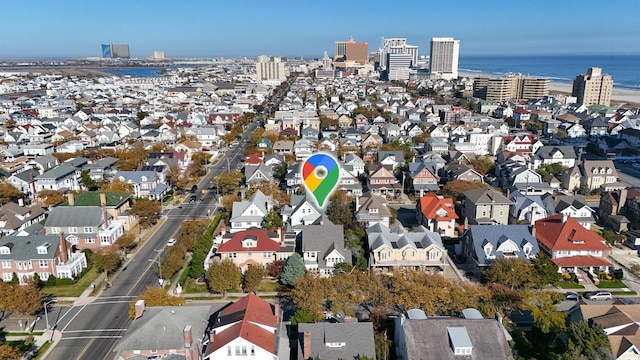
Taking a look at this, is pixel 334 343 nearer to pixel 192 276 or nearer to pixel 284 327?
pixel 284 327

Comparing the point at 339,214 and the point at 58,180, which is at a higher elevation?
the point at 339,214

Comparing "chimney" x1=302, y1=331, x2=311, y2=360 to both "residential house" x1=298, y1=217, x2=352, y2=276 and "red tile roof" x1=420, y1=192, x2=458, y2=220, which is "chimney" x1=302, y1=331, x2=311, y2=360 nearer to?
"residential house" x1=298, y1=217, x2=352, y2=276

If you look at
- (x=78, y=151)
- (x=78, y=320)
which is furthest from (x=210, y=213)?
(x=78, y=151)

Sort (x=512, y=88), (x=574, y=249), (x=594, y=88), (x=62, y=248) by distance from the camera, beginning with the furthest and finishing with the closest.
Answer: (x=512, y=88)
(x=594, y=88)
(x=574, y=249)
(x=62, y=248)

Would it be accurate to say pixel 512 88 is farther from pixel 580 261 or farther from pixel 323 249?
pixel 323 249

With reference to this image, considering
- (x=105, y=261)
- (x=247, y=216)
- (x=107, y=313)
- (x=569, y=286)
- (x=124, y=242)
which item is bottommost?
(x=107, y=313)

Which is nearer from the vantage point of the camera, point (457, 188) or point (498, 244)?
point (498, 244)

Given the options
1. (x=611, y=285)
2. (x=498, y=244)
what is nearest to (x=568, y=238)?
(x=611, y=285)
